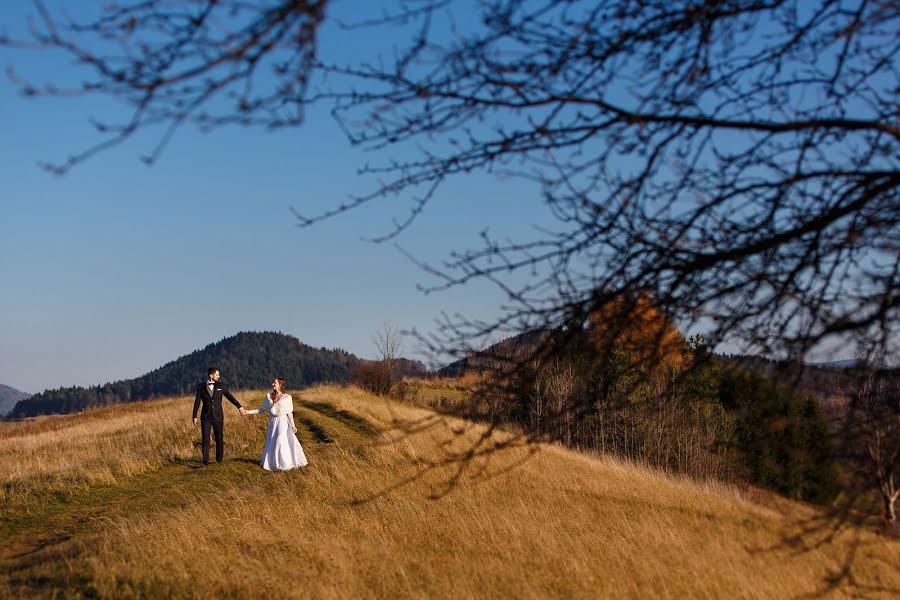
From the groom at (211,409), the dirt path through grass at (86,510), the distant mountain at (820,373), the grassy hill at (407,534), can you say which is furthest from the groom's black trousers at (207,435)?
the distant mountain at (820,373)

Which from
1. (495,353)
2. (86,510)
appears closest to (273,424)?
(86,510)

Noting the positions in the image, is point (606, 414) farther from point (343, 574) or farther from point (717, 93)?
point (343, 574)

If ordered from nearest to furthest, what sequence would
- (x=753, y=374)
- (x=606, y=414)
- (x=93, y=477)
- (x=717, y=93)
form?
(x=717, y=93) → (x=753, y=374) → (x=606, y=414) → (x=93, y=477)

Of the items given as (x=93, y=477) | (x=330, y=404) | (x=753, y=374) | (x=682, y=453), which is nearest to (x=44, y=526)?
(x=93, y=477)

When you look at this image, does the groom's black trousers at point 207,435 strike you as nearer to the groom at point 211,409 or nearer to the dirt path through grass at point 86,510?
the groom at point 211,409

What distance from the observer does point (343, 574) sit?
307 inches

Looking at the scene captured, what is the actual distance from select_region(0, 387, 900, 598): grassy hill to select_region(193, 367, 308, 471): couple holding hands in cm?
49

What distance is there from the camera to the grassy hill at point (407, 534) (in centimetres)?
708

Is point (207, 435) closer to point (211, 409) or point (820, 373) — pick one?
point (211, 409)

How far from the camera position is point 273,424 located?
15.5 m

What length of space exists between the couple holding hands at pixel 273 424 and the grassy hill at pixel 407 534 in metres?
0.49

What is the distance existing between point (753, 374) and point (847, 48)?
182cm

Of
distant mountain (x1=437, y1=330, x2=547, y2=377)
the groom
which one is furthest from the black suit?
distant mountain (x1=437, y1=330, x2=547, y2=377)

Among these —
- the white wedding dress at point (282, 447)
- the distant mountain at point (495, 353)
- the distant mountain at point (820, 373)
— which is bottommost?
the white wedding dress at point (282, 447)
